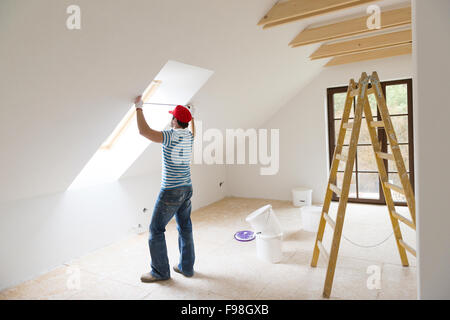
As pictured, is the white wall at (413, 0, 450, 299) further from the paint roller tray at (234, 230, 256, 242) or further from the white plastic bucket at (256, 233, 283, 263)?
the paint roller tray at (234, 230, 256, 242)

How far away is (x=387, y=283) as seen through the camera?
102 inches

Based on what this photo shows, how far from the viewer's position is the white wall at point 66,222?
272 cm

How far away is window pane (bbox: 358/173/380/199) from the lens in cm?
500

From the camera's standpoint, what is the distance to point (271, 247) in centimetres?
303

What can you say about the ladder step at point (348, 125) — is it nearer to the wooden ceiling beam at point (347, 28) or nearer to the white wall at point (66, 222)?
the wooden ceiling beam at point (347, 28)

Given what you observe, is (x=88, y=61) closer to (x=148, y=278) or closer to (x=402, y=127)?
(x=148, y=278)

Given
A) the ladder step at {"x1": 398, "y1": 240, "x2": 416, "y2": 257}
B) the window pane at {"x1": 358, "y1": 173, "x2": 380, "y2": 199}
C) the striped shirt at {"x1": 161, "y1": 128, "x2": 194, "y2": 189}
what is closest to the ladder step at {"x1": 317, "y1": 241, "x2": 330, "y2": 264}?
the ladder step at {"x1": 398, "y1": 240, "x2": 416, "y2": 257}

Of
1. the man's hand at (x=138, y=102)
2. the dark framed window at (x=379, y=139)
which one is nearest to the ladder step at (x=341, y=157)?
the man's hand at (x=138, y=102)

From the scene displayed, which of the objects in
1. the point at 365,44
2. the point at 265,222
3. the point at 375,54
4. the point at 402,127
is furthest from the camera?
the point at 402,127

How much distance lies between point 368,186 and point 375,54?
197cm

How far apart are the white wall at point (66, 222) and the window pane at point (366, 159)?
310 centimetres

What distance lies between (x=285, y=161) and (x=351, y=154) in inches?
126

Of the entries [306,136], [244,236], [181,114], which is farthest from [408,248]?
[306,136]
